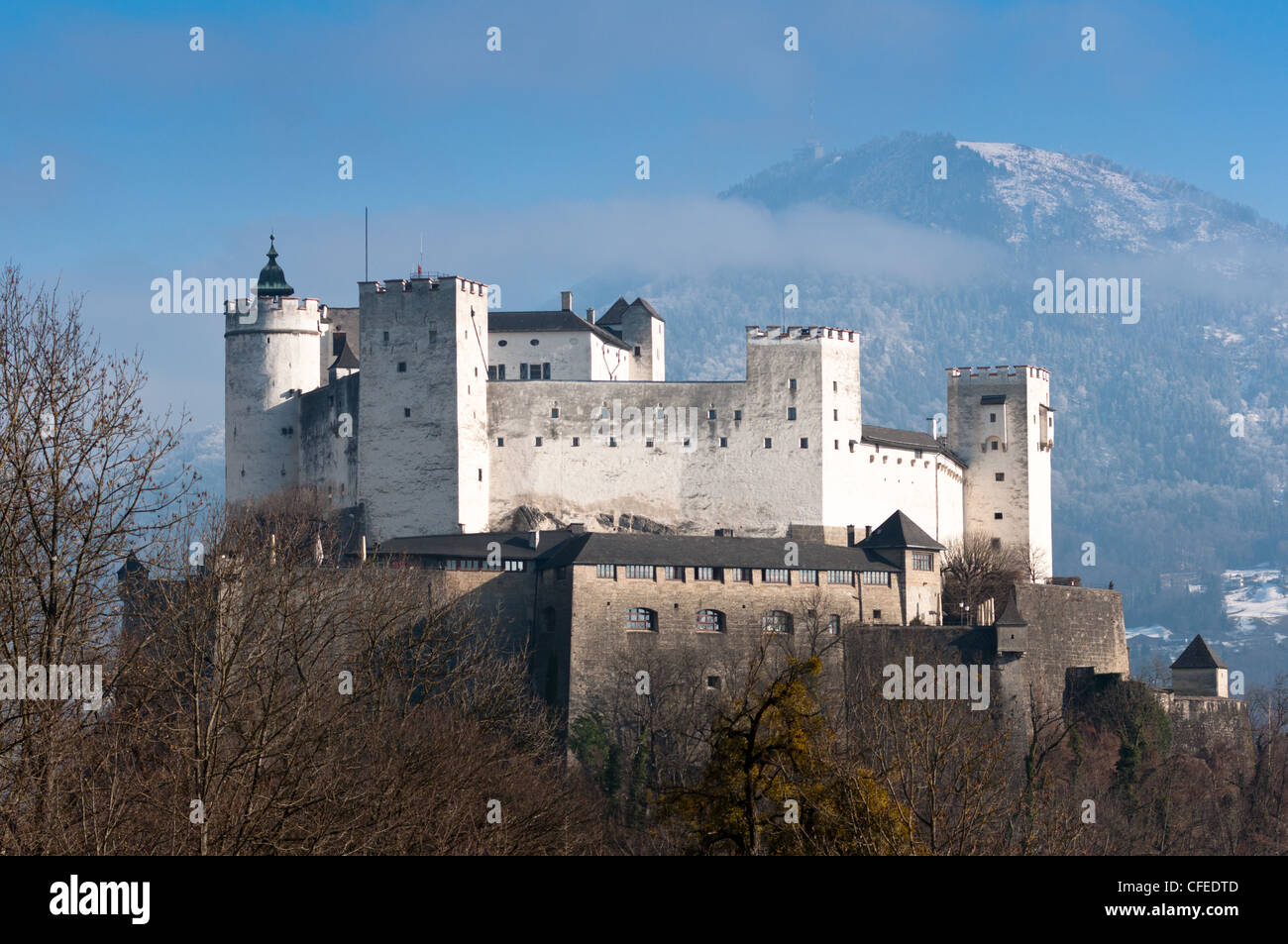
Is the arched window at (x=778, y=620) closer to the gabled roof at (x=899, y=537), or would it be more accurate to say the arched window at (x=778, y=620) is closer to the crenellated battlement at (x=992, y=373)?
the gabled roof at (x=899, y=537)

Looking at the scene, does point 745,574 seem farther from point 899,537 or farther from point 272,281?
point 272,281

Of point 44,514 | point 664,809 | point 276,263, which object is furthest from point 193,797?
point 276,263

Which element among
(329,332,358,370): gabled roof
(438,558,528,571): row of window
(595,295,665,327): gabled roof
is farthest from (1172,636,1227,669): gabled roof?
(329,332,358,370): gabled roof

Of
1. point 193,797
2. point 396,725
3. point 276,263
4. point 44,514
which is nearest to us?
point 44,514

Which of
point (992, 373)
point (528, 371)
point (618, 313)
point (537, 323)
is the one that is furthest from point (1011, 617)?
point (618, 313)
